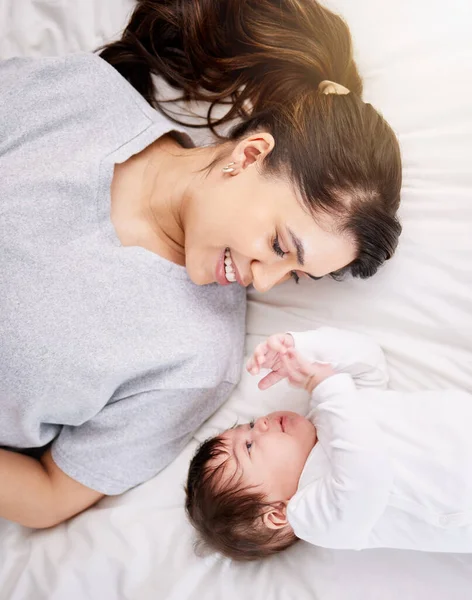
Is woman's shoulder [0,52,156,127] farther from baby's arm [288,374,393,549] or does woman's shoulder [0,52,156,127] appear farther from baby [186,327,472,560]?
baby's arm [288,374,393,549]

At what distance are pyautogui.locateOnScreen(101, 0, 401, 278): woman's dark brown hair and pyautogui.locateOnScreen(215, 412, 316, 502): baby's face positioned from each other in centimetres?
40

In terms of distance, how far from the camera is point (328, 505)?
3.87ft

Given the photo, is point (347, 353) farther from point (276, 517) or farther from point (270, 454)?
point (276, 517)

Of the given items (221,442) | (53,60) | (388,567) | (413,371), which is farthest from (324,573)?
(53,60)

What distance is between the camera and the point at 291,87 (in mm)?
1464

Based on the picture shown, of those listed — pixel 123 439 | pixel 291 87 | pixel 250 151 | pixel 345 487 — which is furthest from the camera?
pixel 291 87

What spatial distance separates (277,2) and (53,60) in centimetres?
58

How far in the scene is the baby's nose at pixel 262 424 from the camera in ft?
4.30

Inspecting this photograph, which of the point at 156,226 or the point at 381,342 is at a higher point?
the point at 156,226

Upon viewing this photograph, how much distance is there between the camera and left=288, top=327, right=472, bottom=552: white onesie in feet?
3.80

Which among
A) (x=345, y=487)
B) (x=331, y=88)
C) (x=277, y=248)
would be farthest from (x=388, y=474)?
(x=331, y=88)

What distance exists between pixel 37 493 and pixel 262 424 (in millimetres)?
546

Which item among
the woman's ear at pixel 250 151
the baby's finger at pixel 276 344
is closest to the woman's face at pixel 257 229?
the woman's ear at pixel 250 151

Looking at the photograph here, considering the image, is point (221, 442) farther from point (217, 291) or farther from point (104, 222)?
point (104, 222)
